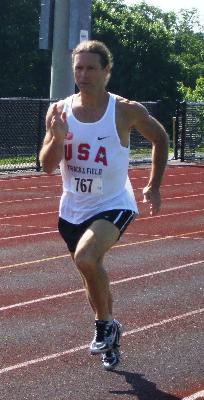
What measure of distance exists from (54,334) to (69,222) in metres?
1.34

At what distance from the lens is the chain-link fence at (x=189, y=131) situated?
31297mm

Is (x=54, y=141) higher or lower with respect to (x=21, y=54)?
higher

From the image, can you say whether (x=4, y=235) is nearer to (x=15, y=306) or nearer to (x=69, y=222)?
(x=15, y=306)

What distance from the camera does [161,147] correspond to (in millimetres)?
7789

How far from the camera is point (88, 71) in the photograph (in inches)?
293

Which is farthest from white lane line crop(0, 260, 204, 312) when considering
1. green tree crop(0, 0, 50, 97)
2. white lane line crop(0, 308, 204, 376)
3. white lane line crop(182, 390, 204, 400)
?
green tree crop(0, 0, 50, 97)

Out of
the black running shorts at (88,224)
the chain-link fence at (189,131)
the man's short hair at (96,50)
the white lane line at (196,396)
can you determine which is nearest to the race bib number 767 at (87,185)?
the black running shorts at (88,224)

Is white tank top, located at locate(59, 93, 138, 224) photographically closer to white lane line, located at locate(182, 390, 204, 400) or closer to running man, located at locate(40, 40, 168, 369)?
running man, located at locate(40, 40, 168, 369)

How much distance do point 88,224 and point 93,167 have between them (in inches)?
14.6

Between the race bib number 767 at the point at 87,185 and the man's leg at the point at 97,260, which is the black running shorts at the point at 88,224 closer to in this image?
the man's leg at the point at 97,260

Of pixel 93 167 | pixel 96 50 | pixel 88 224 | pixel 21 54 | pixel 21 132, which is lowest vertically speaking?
pixel 21 54

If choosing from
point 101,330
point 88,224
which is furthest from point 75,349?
point 88,224

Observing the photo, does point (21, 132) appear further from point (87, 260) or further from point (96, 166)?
point (87, 260)

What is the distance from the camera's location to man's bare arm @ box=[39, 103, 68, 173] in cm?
731
